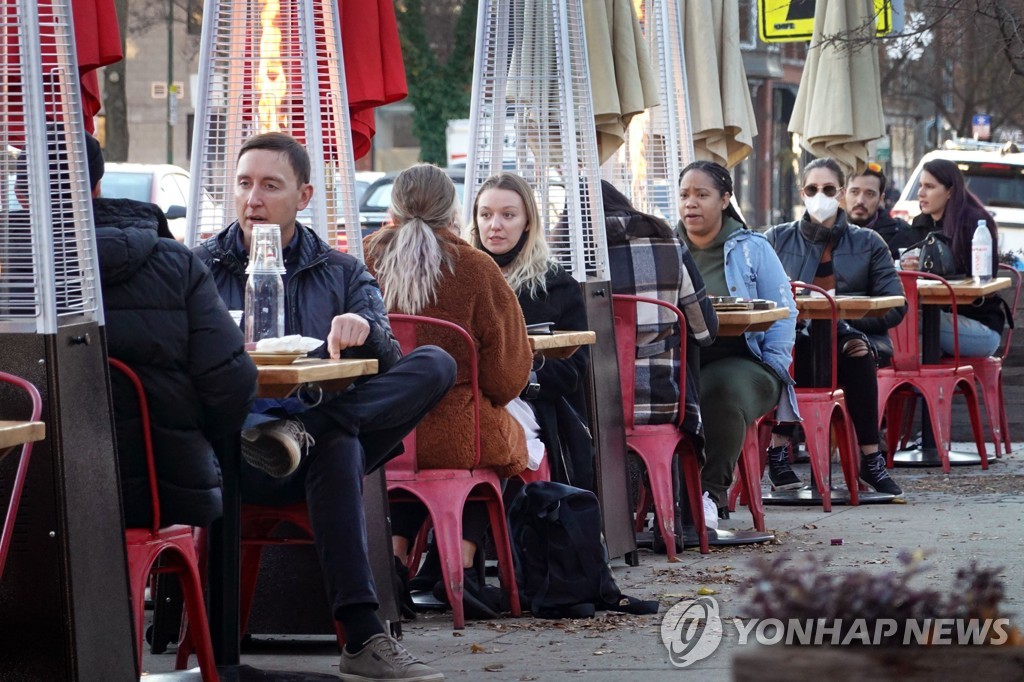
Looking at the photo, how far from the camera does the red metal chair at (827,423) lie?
366 inches

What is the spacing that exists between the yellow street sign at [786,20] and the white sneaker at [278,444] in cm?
855

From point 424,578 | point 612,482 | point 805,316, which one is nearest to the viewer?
point 424,578

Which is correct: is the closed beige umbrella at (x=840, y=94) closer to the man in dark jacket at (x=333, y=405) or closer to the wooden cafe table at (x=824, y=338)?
the wooden cafe table at (x=824, y=338)

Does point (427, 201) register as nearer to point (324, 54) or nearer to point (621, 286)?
point (324, 54)

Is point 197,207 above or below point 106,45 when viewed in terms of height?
below

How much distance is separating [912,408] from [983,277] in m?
1.01

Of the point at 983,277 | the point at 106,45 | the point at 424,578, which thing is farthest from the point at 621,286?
the point at 983,277

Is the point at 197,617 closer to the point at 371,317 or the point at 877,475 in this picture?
the point at 371,317

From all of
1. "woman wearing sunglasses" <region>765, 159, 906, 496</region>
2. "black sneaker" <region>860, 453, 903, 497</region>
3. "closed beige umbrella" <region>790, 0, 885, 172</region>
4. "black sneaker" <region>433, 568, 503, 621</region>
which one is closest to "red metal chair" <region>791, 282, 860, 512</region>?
"black sneaker" <region>860, 453, 903, 497</region>

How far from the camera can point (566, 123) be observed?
8.09 m

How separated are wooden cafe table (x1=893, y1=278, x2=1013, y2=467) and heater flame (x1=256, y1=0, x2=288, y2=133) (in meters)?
5.47

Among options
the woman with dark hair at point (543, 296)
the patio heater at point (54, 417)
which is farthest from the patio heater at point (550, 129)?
the patio heater at point (54, 417)

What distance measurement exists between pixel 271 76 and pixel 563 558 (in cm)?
202

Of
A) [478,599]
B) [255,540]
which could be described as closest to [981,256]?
[478,599]
